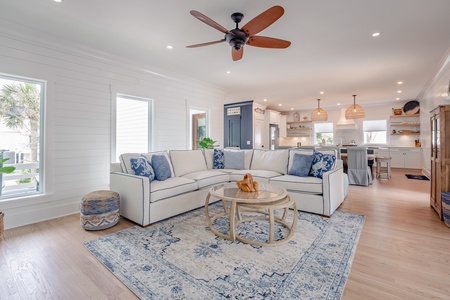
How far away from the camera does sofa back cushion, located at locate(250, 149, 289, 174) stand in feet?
14.0

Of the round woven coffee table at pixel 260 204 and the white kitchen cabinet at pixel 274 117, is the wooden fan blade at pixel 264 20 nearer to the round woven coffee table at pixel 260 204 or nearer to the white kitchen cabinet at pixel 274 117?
the round woven coffee table at pixel 260 204

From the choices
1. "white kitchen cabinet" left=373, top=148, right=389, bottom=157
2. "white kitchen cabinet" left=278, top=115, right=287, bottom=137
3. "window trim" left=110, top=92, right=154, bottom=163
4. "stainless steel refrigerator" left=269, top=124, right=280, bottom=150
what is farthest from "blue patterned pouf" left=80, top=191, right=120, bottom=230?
"white kitchen cabinet" left=373, top=148, right=389, bottom=157

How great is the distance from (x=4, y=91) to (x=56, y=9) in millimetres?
1453

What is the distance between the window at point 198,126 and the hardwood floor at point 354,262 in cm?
334

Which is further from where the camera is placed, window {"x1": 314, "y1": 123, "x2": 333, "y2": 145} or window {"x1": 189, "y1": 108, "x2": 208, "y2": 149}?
window {"x1": 314, "y1": 123, "x2": 333, "y2": 145}

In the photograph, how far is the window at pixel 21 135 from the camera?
3051 millimetres

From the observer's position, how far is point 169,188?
3.10 meters

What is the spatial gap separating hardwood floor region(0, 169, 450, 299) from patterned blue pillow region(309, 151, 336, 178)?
2.93 feet

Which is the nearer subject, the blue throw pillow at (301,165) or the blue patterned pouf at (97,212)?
the blue patterned pouf at (97,212)

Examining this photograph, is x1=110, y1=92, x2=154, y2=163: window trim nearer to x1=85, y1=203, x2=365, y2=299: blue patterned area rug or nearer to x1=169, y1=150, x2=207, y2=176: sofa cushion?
x1=169, y1=150, x2=207, y2=176: sofa cushion

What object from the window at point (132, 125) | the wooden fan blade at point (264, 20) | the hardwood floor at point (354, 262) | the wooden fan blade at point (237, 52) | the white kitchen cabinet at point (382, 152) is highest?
the wooden fan blade at point (264, 20)

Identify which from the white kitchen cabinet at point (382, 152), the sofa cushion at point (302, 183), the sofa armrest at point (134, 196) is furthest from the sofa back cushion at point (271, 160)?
the white kitchen cabinet at point (382, 152)

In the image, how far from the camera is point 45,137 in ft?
10.7

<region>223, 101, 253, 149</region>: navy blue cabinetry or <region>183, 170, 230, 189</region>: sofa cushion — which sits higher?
<region>223, 101, 253, 149</region>: navy blue cabinetry
